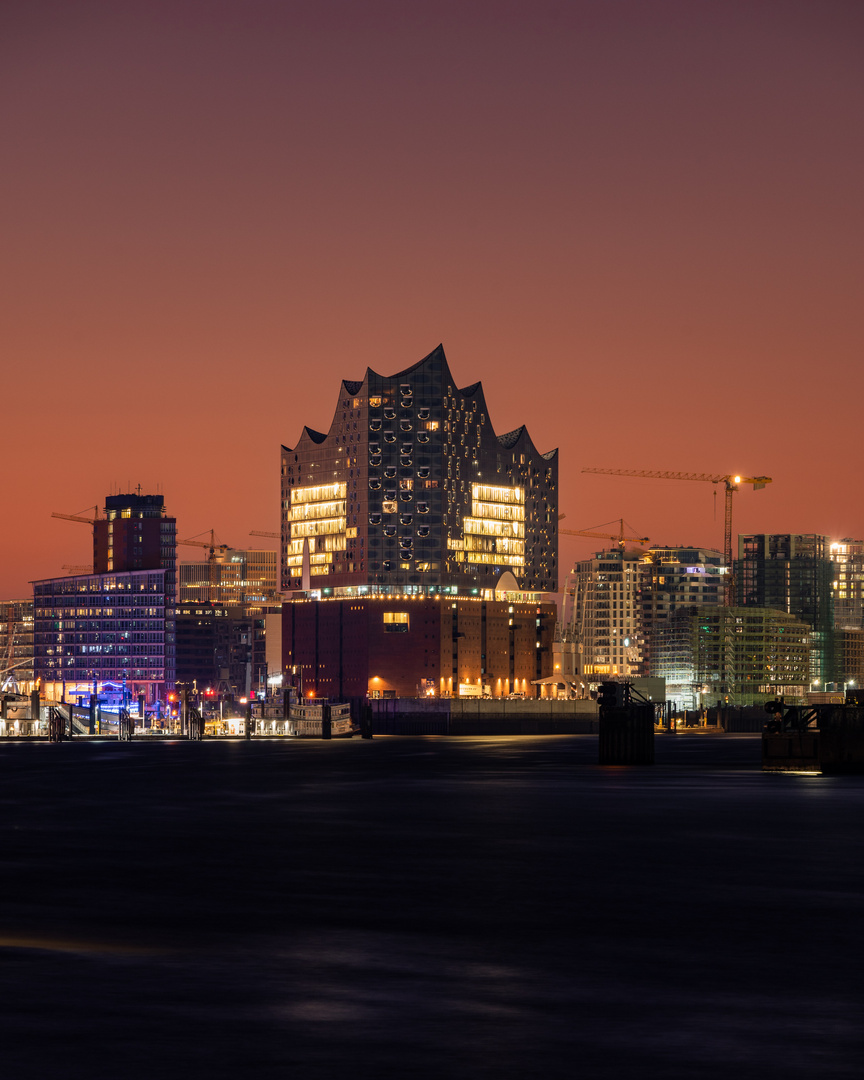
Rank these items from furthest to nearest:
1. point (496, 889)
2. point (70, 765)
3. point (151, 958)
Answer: point (70, 765), point (496, 889), point (151, 958)

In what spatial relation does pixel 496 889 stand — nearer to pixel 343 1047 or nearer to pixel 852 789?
pixel 343 1047

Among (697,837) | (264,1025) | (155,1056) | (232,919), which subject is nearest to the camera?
(155,1056)

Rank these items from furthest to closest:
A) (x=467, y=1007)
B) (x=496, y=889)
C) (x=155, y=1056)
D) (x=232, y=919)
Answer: (x=496, y=889) → (x=232, y=919) → (x=467, y=1007) → (x=155, y=1056)

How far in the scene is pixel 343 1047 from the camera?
24.9m

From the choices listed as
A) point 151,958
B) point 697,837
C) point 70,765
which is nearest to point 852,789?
point 697,837

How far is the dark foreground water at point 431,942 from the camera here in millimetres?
24719

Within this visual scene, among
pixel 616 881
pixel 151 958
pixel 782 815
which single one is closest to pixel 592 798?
pixel 782 815

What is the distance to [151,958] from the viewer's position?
→ 110ft

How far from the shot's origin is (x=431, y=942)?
3703 centimetres

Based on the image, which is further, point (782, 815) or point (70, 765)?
point (70, 765)

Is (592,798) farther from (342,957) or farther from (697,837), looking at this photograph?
→ (342,957)

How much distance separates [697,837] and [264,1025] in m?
43.1

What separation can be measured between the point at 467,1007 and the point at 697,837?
132 ft

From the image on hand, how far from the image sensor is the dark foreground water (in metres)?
24.7
